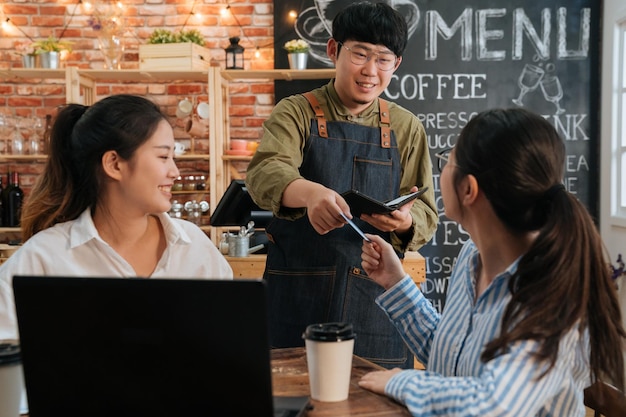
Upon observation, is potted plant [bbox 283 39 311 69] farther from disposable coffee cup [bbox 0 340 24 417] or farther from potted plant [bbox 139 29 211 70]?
disposable coffee cup [bbox 0 340 24 417]

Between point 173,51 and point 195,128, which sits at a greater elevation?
point 173,51

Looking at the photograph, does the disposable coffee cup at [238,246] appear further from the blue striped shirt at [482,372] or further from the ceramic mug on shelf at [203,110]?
the blue striped shirt at [482,372]

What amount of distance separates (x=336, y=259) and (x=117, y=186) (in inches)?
27.9

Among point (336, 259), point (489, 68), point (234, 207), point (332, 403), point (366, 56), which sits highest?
point (489, 68)

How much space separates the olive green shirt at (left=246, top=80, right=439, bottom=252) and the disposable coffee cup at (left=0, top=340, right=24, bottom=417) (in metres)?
1.03

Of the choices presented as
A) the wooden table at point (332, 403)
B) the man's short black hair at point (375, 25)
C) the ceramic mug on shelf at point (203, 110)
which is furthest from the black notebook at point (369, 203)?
the ceramic mug on shelf at point (203, 110)

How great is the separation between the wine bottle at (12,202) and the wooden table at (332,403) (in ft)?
11.4

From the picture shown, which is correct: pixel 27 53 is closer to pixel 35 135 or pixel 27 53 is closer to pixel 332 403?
pixel 35 135

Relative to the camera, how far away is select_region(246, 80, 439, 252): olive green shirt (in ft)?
7.12

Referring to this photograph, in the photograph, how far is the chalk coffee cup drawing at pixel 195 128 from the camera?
15.6ft

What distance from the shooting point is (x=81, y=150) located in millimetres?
1818

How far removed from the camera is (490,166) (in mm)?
1344

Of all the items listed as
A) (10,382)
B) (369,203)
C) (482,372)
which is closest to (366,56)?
(369,203)

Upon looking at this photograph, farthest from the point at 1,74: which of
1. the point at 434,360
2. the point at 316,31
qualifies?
the point at 434,360
